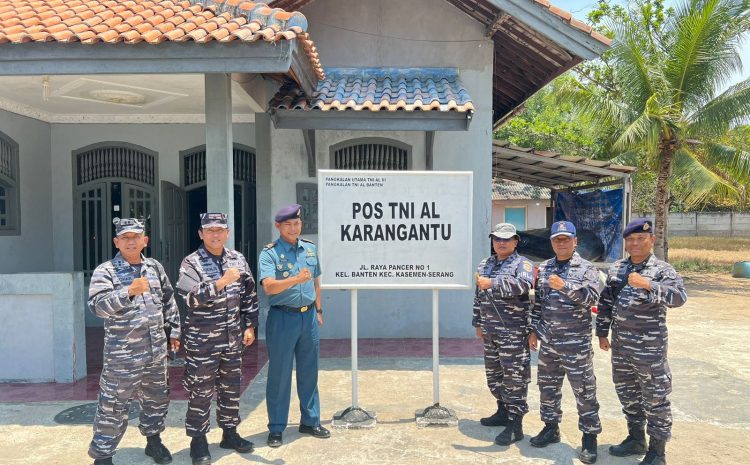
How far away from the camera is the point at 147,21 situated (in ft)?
17.0

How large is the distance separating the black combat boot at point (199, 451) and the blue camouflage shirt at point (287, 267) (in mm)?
1053

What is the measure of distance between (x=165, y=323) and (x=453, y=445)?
7.44 ft

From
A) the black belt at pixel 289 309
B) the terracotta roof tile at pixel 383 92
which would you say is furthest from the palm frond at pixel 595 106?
the black belt at pixel 289 309

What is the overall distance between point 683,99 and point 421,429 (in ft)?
40.6

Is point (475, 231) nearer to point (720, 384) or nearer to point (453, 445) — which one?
point (720, 384)

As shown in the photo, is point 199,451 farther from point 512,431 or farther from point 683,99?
point 683,99

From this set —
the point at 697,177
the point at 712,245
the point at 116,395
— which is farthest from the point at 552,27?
the point at 712,245

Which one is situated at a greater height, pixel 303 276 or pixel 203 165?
pixel 203 165

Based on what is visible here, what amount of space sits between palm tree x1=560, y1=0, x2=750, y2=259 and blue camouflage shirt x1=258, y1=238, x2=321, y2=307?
1081cm

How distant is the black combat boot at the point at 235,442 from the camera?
13.9 ft

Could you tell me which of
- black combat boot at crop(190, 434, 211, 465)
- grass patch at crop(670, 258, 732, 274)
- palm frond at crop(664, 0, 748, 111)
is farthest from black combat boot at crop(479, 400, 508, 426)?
grass patch at crop(670, 258, 732, 274)

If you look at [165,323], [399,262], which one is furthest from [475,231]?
[165,323]

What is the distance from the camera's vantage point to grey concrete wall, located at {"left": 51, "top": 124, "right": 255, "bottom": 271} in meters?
8.55

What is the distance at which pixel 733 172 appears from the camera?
560 inches
